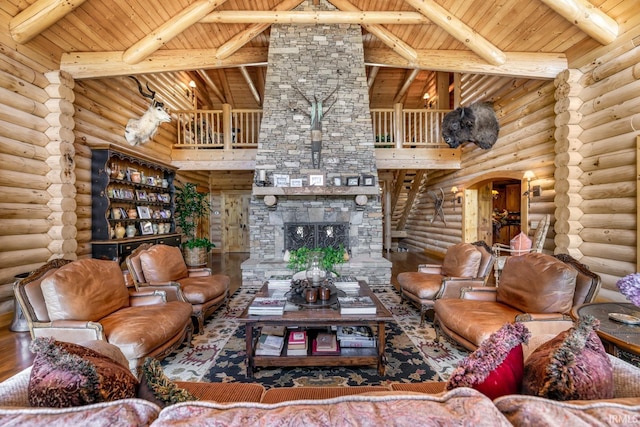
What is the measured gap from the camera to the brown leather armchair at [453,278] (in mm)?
3227

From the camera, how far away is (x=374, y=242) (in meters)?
5.90

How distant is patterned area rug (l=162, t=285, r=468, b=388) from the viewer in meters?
2.33

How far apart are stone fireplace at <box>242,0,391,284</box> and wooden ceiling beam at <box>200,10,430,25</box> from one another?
2.90 feet

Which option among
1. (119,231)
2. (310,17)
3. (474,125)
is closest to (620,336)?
(474,125)

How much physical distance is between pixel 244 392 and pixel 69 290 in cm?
168

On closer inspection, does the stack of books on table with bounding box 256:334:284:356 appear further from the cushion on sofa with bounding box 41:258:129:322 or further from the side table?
the side table

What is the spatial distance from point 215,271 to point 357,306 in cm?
497

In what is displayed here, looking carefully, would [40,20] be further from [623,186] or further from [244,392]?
[623,186]

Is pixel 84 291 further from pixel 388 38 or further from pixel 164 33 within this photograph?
pixel 388 38

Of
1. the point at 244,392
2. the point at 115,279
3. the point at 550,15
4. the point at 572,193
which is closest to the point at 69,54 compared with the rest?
the point at 115,279

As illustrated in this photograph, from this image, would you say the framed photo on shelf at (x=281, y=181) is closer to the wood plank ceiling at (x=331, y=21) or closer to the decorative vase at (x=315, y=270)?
the wood plank ceiling at (x=331, y=21)

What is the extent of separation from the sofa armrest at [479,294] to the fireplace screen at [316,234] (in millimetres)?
3151

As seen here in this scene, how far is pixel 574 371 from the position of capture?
86 cm

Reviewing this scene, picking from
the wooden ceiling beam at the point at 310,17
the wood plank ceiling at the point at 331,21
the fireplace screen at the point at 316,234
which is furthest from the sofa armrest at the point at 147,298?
the wooden ceiling beam at the point at 310,17
